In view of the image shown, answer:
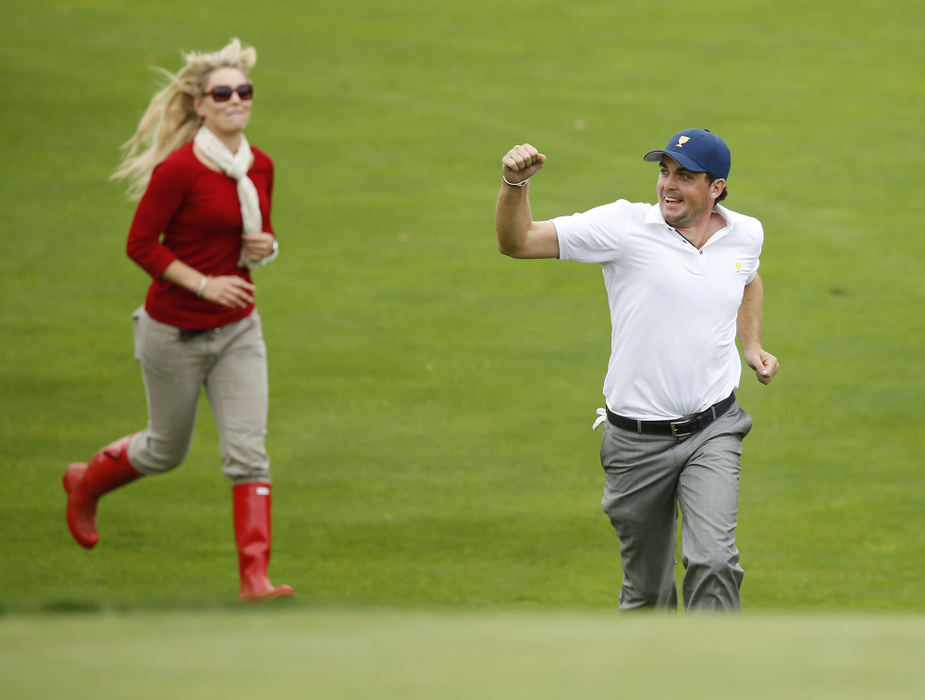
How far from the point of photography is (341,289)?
11.9 meters

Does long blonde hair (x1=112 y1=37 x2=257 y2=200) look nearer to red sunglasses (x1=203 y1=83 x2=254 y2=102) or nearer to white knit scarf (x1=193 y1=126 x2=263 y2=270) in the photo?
red sunglasses (x1=203 y1=83 x2=254 y2=102)

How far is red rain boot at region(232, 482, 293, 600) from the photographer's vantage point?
654cm

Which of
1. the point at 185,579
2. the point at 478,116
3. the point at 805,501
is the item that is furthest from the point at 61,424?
the point at 478,116

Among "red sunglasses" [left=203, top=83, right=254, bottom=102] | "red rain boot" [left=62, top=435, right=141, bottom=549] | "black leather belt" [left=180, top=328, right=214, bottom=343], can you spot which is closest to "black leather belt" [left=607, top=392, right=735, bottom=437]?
"black leather belt" [left=180, top=328, right=214, bottom=343]

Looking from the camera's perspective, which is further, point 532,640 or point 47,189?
point 47,189

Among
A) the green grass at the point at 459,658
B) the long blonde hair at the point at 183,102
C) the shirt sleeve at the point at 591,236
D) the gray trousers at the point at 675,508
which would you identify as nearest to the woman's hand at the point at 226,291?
the long blonde hair at the point at 183,102

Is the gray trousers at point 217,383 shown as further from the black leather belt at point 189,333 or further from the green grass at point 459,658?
the green grass at point 459,658

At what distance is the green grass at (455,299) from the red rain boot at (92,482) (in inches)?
7.5

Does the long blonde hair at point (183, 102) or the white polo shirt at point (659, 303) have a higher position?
the long blonde hair at point (183, 102)

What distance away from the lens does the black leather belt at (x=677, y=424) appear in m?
5.79

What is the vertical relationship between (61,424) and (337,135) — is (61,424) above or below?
below

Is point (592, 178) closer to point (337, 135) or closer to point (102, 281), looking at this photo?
point (337, 135)

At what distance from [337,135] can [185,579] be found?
8.49 metres

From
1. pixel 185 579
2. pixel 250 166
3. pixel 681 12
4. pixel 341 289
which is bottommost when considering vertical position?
pixel 185 579
